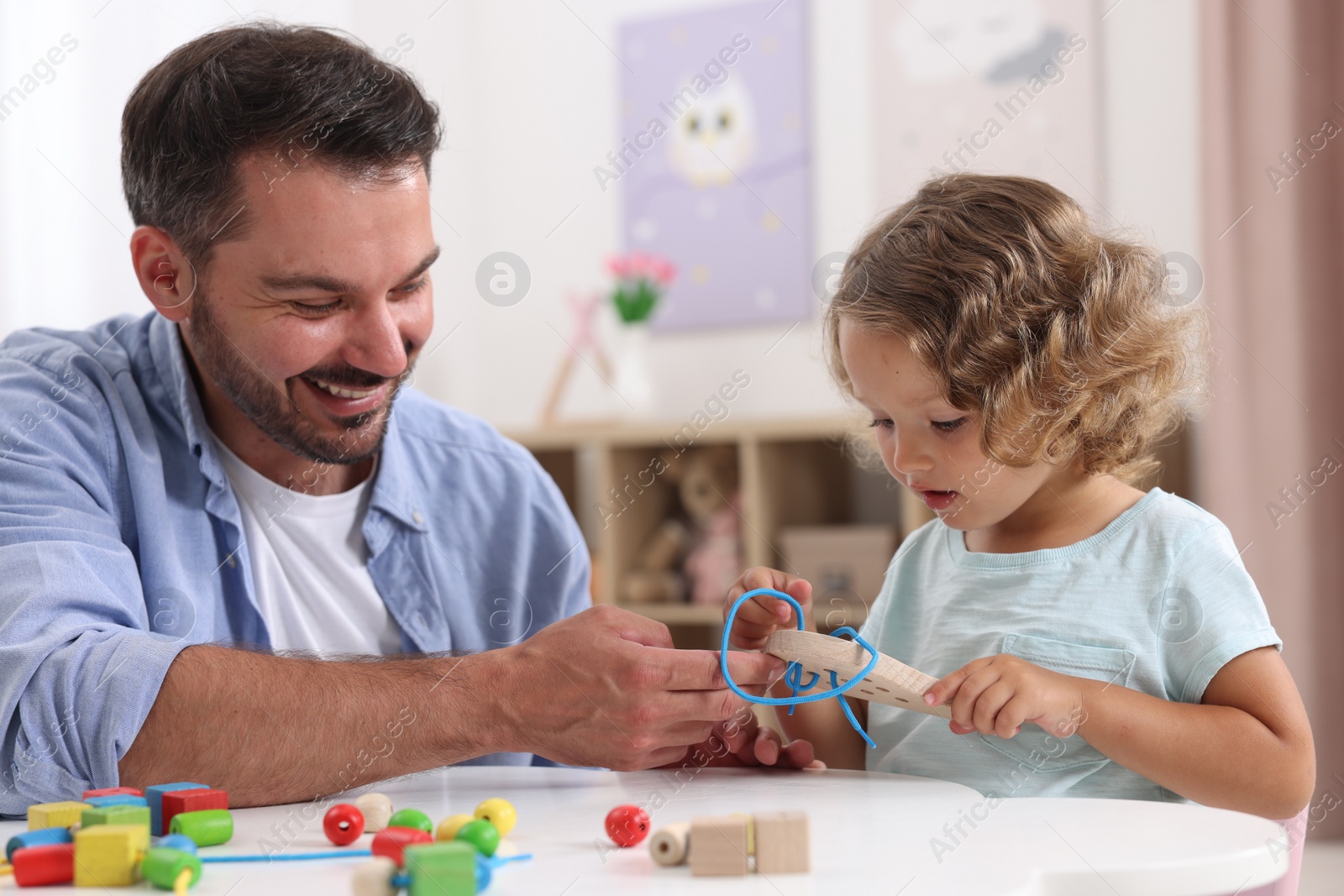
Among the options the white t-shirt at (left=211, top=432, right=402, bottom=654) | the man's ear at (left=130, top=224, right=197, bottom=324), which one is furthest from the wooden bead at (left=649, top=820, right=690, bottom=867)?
the man's ear at (left=130, top=224, right=197, bottom=324)

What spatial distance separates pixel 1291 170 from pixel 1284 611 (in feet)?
2.79

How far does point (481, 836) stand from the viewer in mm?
699

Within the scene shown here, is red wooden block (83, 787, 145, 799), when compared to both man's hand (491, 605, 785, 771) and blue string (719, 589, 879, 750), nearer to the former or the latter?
man's hand (491, 605, 785, 771)

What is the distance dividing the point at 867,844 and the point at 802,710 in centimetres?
42

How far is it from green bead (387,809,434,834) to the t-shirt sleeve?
1.99 feet

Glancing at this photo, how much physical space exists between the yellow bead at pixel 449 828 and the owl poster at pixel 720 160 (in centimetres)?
233

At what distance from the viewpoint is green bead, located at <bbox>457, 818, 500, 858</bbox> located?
0.70 m

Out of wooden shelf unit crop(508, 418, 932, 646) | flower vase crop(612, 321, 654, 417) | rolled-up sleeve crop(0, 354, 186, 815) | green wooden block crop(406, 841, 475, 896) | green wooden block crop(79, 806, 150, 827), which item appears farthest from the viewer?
flower vase crop(612, 321, 654, 417)

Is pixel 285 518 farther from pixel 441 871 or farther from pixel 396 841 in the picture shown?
pixel 441 871

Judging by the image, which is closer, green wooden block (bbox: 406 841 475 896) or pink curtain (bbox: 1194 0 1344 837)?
green wooden block (bbox: 406 841 475 896)

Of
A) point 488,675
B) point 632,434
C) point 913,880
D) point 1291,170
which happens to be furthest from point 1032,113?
point 913,880

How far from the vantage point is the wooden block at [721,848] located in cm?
66

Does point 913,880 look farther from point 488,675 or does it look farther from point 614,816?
point 488,675

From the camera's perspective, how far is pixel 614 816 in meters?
0.74
